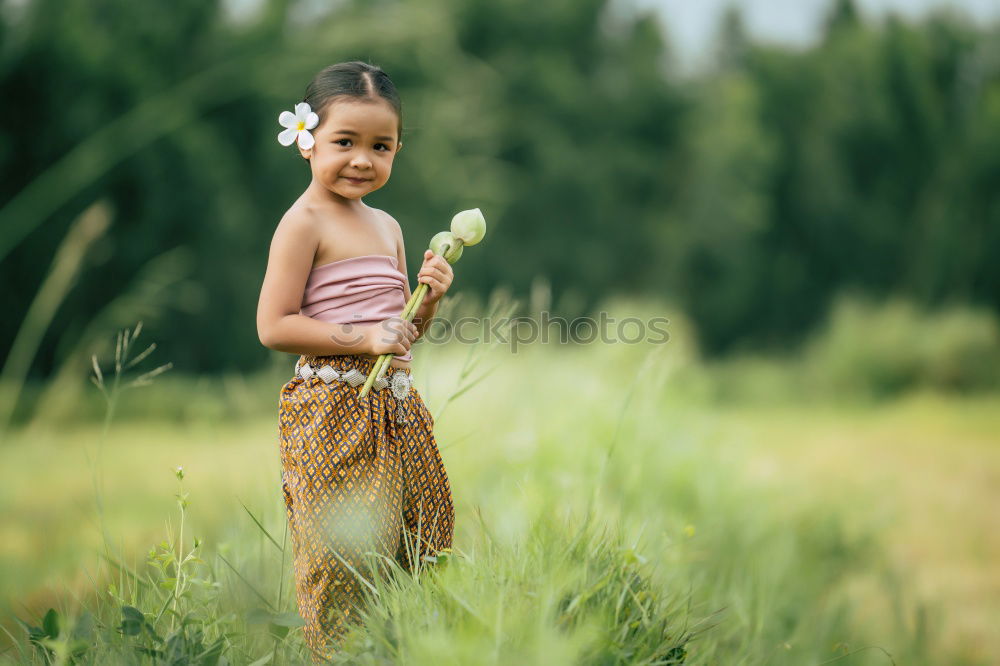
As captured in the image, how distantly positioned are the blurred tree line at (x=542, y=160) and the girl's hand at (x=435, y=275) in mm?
5876

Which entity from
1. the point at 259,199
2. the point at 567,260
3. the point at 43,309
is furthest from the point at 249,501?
the point at 567,260

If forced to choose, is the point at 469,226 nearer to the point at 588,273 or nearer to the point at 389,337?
the point at 389,337

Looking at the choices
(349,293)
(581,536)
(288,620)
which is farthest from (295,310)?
(581,536)

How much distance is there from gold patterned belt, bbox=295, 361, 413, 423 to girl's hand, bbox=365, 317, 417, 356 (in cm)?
7

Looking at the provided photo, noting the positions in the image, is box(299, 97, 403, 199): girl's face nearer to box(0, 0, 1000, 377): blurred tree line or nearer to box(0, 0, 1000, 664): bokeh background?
box(0, 0, 1000, 664): bokeh background

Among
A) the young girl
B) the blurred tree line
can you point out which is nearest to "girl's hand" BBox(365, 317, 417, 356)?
the young girl

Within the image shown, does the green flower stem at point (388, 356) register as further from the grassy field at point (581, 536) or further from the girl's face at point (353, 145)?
the grassy field at point (581, 536)

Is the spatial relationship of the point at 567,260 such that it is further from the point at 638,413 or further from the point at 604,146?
the point at 638,413

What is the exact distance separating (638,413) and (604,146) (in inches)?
430

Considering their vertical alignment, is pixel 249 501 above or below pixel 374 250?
below

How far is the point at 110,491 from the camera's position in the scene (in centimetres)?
442

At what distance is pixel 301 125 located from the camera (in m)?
1.61

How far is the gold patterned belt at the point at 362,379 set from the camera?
1.60 metres

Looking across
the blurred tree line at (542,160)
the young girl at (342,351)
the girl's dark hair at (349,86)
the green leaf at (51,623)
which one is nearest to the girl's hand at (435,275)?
the young girl at (342,351)
